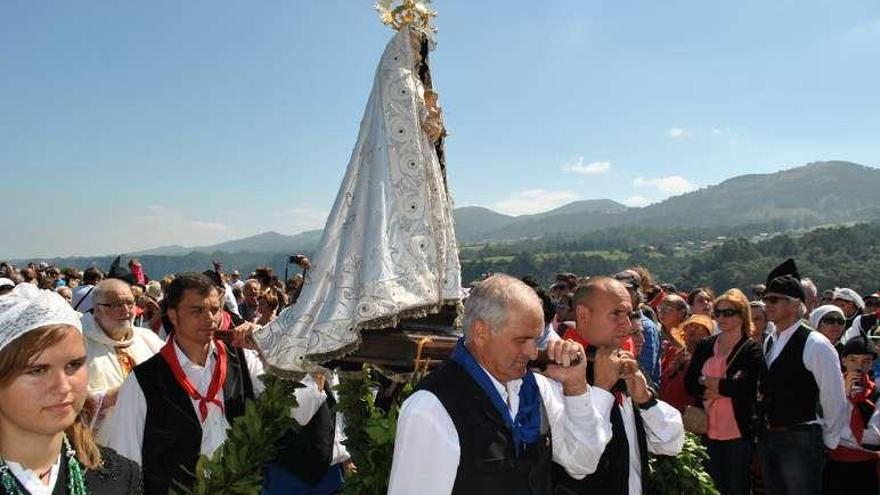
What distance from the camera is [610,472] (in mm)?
3496

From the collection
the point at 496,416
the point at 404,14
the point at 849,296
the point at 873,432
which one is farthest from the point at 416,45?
the point at 849,296

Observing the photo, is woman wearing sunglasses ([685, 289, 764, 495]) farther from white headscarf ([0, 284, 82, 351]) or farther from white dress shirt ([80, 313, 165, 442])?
white headscarf ([0, 284, 82, 351])

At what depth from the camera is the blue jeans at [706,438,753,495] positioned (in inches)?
253

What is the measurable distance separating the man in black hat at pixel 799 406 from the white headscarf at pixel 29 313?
20.7 feet

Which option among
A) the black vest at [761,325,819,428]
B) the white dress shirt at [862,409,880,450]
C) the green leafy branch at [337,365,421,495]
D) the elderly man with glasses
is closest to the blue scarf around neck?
the green leafy branch at [337,365,421,495]

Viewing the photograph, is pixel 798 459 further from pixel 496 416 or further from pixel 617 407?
pixel 496 416

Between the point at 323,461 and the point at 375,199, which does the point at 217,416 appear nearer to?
the point at 323,461

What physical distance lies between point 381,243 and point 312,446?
1975 millimetres

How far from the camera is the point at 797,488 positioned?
6539mm

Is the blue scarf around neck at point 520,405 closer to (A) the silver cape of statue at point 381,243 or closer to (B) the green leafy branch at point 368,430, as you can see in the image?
(B) the green leafy branch at point 368,430

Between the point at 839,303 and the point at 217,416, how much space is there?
1014 centimetres

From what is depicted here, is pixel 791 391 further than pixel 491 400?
Yes

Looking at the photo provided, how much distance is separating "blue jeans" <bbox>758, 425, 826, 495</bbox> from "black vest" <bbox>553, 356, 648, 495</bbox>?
12.9 feet

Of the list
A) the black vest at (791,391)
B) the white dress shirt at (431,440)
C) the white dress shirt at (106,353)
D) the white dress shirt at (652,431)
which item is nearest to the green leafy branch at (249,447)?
the white dress shirt at (106,353)
